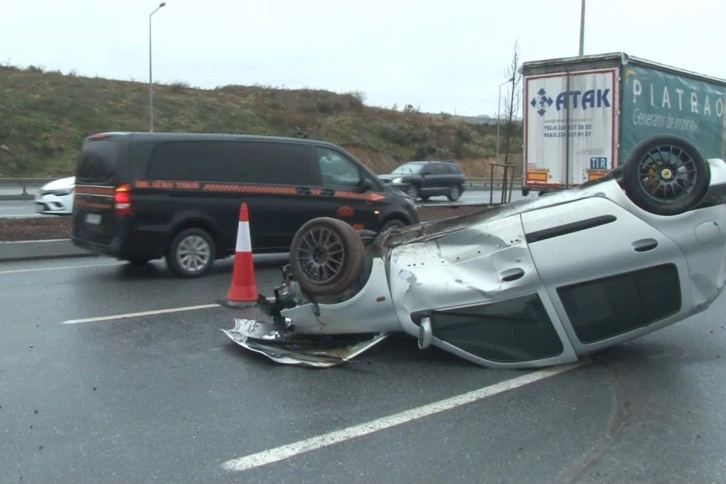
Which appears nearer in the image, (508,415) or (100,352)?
(508,415)

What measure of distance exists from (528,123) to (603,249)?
944cm

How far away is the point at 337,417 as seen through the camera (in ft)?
15.4

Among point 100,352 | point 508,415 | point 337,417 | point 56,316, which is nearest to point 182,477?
point 337,417

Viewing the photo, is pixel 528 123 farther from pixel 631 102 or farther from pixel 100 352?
pixel 100 352

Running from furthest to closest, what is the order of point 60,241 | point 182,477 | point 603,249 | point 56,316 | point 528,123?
1. point 528,123
2. point 60,241
3. point 56,316
4. point 603,249
5. point 182,477

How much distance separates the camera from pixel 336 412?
4.77m

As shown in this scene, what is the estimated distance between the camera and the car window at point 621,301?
5355 mm

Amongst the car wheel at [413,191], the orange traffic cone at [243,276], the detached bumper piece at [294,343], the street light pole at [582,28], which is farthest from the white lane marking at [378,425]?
the car wheel at [413,191]

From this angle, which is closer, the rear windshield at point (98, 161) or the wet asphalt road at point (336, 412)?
the wet asphalt road at point (336, 412)

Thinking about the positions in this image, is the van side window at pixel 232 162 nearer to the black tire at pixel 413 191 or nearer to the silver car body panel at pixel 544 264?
the silver car body panel at pixel 544 264

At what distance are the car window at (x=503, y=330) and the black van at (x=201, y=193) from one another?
509 centimetres

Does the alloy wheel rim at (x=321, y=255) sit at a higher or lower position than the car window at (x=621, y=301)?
higher

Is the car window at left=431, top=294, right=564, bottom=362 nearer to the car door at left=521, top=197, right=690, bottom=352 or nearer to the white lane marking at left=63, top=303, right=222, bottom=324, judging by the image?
the car door at left=521, top=197, right=690, bottom=352

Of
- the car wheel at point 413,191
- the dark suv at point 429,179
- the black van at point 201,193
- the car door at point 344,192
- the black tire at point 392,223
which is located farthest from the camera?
the dark suv at point 429,179
